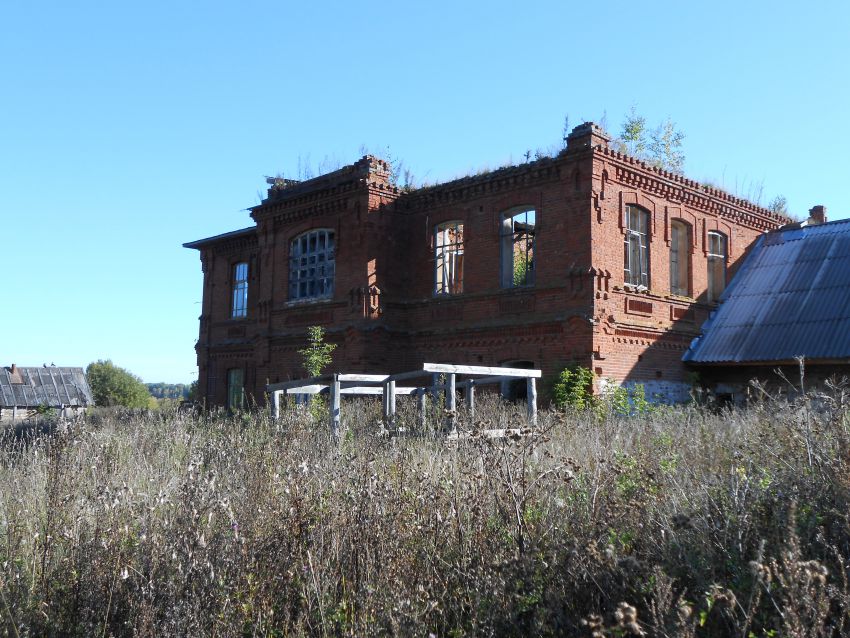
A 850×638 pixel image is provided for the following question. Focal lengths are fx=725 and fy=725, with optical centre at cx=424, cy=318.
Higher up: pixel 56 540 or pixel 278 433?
pixel 278 433

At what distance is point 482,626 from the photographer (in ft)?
11.4

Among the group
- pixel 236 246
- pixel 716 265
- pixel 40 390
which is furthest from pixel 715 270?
pixel 40 390

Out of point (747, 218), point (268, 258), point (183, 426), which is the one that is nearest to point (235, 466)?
point (183, 426)

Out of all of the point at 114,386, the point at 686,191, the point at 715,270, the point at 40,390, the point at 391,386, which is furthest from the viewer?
the point at 114,386

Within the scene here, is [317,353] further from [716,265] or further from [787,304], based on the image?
[787,304]

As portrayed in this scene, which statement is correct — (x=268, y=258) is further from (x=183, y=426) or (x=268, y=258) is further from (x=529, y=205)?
(x=183, y=426)

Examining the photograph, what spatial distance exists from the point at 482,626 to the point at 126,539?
2.24 metres

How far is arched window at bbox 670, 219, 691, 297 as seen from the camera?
1667 centimetres

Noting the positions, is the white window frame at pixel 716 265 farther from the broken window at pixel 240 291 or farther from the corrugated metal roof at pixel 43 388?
the corrugated metal roof at pixel 43 388

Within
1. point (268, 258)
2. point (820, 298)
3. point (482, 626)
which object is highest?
point (268, 258)

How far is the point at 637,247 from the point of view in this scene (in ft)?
51.0

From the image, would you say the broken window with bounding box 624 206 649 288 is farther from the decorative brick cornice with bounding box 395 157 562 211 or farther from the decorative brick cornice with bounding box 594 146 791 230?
the decorative brick cornice with bounding box 395 157 562 211

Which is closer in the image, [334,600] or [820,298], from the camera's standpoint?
[334,600]

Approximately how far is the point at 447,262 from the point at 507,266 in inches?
76.2
